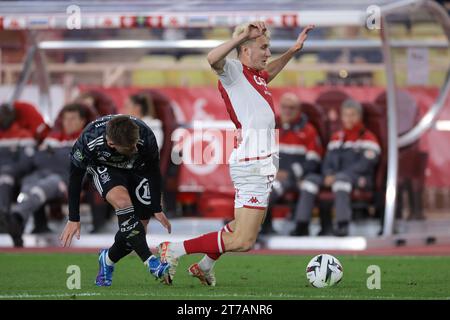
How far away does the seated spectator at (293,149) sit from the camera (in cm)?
1645

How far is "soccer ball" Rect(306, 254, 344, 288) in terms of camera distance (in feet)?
35.1

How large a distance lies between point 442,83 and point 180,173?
3888 millimetres

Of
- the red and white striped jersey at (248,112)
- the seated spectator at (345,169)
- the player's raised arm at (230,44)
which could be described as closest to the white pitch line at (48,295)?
the red and white striped jersey at (248,112)

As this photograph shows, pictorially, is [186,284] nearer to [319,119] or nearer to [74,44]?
[319,119]

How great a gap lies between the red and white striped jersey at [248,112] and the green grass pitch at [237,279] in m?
1.14

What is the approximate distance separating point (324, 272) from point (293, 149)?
19.6ft

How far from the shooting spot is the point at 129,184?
36.3ft

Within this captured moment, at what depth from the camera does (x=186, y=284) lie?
1106cm

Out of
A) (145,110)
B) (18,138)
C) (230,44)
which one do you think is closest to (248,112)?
(230,44)

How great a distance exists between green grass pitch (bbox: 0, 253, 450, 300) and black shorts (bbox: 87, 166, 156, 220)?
642 millimetres

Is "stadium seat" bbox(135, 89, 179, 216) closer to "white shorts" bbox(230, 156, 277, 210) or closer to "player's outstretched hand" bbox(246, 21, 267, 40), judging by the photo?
"white shorts" bbox(230, 156, 277, 210)

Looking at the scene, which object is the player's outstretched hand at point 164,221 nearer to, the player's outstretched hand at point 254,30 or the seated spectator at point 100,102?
the player's outstretched hand at point 254,30

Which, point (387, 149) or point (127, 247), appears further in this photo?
point (387, 149)
